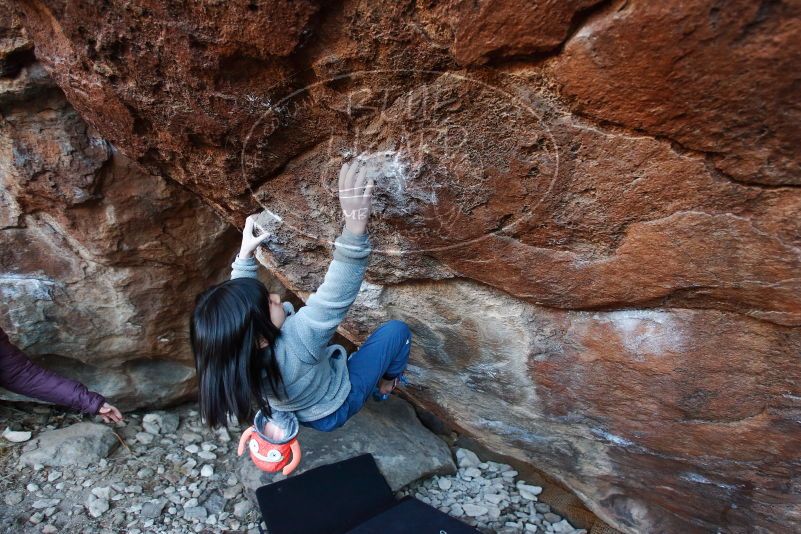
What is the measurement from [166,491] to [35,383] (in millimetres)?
702

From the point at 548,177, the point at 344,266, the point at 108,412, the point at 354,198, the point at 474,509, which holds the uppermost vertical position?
the point at 548,177

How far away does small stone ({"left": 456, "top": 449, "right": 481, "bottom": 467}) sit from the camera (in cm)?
236

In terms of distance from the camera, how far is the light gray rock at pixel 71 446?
222cm

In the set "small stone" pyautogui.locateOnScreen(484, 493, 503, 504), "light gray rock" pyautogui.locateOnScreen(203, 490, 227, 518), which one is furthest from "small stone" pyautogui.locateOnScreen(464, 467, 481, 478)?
"light gray rock" pyautogui.locateOnScreen(203, 490, 227, 518)

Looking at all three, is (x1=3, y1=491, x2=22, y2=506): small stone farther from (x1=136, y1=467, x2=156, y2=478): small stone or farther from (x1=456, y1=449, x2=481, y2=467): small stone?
(x1=456, y1=449, x2=481, y2=467): small stone

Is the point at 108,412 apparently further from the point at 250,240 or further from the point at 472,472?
the point at 472,472

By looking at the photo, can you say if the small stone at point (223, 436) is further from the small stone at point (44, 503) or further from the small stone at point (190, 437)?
the small stone at point (44, 503)

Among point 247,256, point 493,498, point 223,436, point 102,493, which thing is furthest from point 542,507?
point 102,493

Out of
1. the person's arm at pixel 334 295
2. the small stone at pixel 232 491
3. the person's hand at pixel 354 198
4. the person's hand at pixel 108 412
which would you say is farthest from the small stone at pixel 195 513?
Answer: the person's hand at pixel 354 198

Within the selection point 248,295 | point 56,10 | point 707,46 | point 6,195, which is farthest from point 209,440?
point 707,46

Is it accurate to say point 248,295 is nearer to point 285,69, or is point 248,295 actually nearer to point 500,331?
point 285,69

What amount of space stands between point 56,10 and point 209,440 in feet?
6.43

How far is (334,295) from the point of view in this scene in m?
1.24

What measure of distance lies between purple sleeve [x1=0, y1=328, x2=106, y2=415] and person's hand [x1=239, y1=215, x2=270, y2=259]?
3.62ft
